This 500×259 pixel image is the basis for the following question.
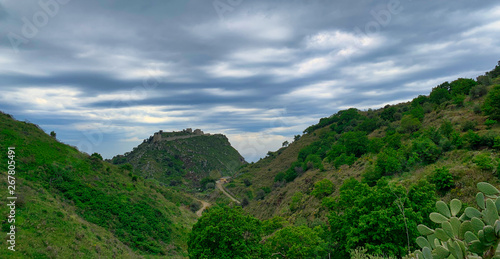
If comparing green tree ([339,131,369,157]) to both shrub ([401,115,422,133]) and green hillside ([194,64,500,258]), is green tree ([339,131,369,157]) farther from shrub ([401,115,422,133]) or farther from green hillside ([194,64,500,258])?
shrub ([401,115,422,133])

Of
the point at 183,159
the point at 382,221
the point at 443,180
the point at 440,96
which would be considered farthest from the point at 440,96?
the point at 183,159

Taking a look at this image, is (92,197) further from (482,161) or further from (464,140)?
(464,140)

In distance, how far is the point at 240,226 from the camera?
20.7 metres

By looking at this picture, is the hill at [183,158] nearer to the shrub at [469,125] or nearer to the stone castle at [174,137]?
the stone castle at [174,137]

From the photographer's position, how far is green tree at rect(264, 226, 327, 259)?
19.6 meters

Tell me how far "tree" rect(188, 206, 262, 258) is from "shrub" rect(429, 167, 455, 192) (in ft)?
53.2

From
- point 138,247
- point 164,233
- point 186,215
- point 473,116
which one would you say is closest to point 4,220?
point 138,247

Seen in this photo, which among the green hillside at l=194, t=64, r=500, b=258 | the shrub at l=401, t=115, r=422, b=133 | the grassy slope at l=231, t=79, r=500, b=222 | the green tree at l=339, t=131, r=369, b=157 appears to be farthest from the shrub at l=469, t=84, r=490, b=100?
the green tree at l=339, t=131, r=369, b=157

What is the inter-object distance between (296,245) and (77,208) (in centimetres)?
2724

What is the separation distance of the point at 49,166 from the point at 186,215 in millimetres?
24318

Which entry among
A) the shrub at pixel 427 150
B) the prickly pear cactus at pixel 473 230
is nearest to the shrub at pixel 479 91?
the shrub at pixel 427 150

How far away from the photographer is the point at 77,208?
30.5 metres

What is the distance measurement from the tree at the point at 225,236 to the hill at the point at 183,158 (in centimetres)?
7619

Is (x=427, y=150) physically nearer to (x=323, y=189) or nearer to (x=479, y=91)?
(x=323, y=189)
